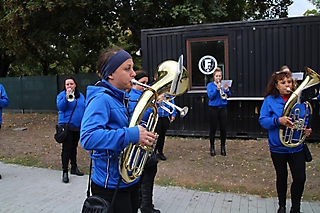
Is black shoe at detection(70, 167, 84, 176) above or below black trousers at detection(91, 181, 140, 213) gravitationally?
below

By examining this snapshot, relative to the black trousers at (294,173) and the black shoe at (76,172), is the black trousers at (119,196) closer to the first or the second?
the black trousers at (294,173)

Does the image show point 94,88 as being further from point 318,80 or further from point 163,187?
point 163,187

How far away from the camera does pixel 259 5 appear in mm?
16922

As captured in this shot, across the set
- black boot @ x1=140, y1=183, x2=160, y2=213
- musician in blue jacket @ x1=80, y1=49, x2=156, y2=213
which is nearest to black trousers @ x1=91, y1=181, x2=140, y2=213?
musician in blue jacket @ x1=80, y1=49, x2=156, y2=213

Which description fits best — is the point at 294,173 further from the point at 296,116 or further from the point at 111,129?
the point at 111,129

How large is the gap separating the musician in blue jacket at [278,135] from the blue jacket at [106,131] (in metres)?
2.00

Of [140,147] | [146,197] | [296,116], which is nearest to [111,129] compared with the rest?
[140,147]

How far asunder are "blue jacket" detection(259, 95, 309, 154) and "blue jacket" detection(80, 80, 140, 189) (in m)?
1.99

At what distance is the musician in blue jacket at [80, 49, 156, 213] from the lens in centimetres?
209

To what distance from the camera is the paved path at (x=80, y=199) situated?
424cm

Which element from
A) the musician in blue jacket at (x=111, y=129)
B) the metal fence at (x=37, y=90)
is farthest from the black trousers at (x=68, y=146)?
the metal fence at (x=37, y=90)

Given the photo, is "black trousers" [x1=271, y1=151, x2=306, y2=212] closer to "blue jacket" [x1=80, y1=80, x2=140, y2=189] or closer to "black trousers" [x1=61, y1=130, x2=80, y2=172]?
"blue jacket" [x1=80, y1=80, x2=140, y2=189]

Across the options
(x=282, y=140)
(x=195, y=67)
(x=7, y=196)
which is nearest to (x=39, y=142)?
(x=7, y=196)

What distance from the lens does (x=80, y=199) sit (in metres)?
4.69
